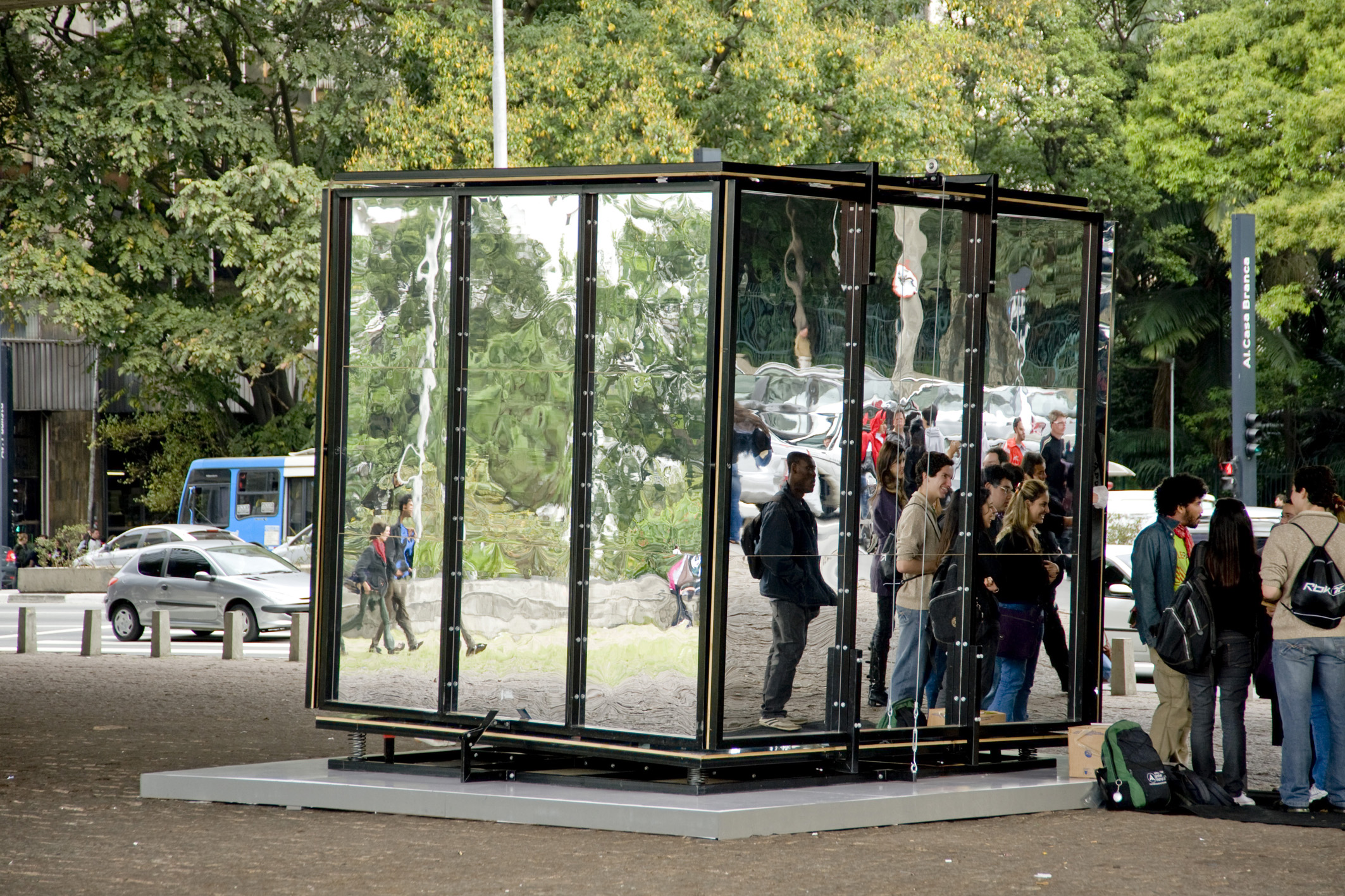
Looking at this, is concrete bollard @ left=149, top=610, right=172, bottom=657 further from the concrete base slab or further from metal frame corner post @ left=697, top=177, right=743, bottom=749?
metal frame corner post @ left=697, top=177, right=743, bottom=749

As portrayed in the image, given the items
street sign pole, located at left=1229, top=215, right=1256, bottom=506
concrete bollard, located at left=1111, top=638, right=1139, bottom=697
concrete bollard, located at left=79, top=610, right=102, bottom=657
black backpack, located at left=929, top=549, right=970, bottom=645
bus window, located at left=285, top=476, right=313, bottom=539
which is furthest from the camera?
bus window, located at left=285, top=476, right=313, bottom=539

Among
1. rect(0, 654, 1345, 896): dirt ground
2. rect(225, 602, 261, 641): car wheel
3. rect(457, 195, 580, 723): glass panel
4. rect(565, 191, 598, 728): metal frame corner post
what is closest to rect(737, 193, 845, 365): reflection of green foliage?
rect(565, 191, 598, 728): metal frame corner post

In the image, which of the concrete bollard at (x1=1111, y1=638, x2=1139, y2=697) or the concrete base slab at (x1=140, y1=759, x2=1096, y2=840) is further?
the concrete bollard at (x1=1111, y1=638, x2=1139, y2=697)

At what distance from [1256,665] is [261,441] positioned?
30762mm

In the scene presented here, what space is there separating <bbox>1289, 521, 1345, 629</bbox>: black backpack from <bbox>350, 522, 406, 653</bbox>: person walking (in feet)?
15.4

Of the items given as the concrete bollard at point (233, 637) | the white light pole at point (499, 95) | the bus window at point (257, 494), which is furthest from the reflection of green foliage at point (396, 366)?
the bus window at point (257, 494)

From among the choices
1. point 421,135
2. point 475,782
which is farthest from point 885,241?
point 421,135

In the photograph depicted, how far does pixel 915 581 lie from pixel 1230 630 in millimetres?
1704

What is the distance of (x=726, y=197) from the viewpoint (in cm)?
794

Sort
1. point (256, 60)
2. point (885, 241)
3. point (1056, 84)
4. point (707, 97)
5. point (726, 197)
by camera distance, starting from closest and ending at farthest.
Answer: point (726, 197) → point (885, 241) → point (707, 97) → point (256, 60) → point (1056, 84)

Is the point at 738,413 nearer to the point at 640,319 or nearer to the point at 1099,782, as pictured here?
the point at 640,319

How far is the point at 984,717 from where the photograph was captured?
29.7 ft

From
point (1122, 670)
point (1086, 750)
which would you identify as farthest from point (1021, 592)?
point (1122, 670)

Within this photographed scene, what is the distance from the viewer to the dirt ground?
6660mm
